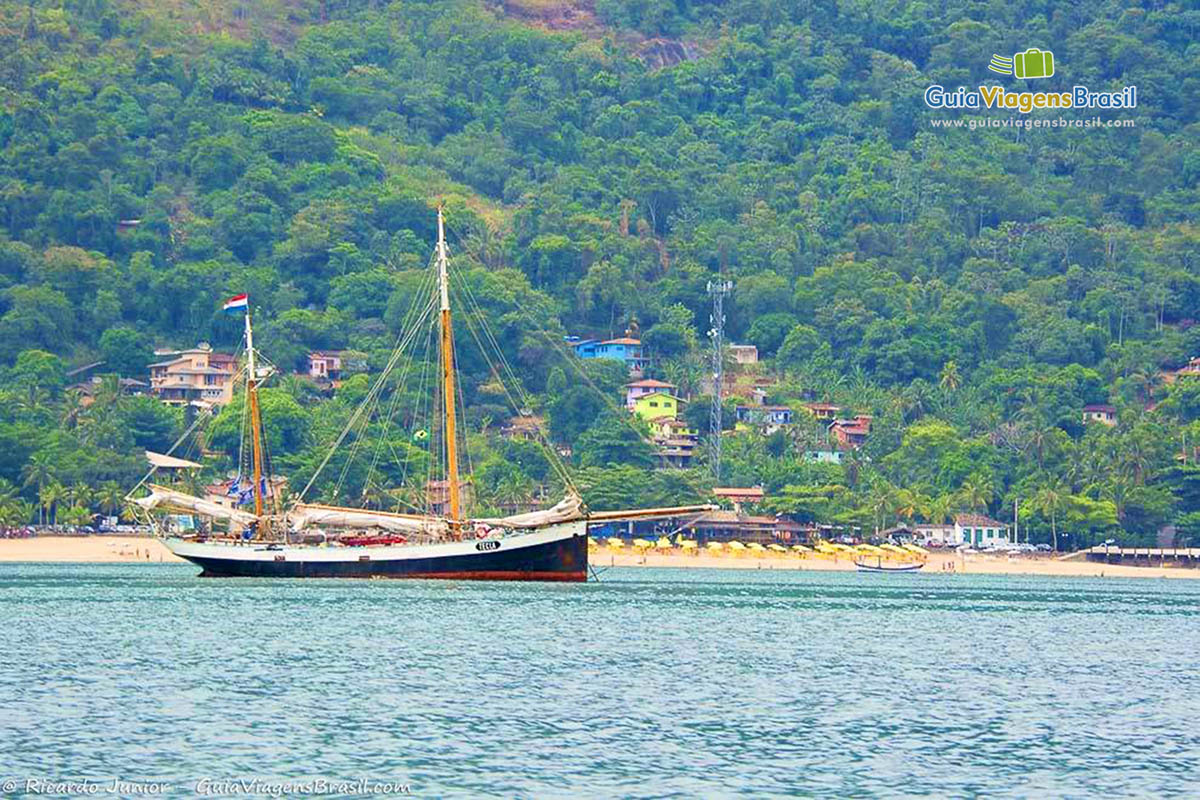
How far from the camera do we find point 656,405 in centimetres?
Result: 19012

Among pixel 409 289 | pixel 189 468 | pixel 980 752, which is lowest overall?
pixel 980 752

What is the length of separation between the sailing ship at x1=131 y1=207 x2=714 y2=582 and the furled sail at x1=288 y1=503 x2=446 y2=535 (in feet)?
0.16

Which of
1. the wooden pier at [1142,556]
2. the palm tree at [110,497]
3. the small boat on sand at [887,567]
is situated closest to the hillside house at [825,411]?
Answer: the wooden pier at [1142,556]

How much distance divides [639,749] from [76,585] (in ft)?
188

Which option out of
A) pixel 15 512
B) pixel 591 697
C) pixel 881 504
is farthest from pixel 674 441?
pixel 591 697

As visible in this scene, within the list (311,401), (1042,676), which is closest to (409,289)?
(311,401)

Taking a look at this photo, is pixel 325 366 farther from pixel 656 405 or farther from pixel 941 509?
pixel 941 509

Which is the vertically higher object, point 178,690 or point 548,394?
point 548,394

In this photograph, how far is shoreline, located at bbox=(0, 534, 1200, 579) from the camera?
432 ft

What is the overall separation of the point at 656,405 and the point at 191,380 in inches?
1672

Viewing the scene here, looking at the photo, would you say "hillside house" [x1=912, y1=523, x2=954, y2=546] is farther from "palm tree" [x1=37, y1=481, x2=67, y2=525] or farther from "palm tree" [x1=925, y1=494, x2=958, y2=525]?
"palm tree" [x1=37, y1=481, x2=67, y2=525]

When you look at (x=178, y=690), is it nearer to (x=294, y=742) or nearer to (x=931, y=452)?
(x=294, y=742)

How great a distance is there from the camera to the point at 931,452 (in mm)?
170250

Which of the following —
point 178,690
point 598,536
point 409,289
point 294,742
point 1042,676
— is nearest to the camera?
point 294,742
